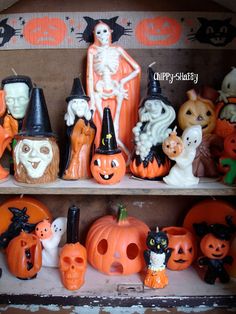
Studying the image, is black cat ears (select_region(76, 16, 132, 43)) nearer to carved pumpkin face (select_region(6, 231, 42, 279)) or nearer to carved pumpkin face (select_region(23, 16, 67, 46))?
carved pumpkin face (select_region(23, 16, 67, 46))

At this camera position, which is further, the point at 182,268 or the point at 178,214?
the point at 178,214

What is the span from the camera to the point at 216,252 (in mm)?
1184

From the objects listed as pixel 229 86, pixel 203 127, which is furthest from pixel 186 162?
pixel 229 86

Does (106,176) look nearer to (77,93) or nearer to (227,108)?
(77,93)

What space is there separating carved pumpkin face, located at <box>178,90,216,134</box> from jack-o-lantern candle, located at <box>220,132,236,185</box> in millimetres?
102

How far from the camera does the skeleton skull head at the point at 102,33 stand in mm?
1233

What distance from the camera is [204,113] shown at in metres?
1.21

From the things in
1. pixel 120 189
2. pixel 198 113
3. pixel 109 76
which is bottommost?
pixel 120 189

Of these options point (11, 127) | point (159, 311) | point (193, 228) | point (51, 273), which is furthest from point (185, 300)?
point (11, 127)

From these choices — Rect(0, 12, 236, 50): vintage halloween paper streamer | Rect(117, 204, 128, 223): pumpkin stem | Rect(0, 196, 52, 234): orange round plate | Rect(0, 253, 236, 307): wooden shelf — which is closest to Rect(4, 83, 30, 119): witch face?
Rect(0, 12, 236, 50): vintage halloween paper streamer

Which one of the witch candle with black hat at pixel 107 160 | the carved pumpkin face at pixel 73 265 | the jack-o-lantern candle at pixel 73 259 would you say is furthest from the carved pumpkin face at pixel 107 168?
the carved pumpkin face at pixel 73 265

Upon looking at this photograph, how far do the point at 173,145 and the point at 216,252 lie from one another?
38cm

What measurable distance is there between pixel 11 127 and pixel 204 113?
2.09ft

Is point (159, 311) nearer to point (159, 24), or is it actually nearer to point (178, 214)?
point (178, 214)
